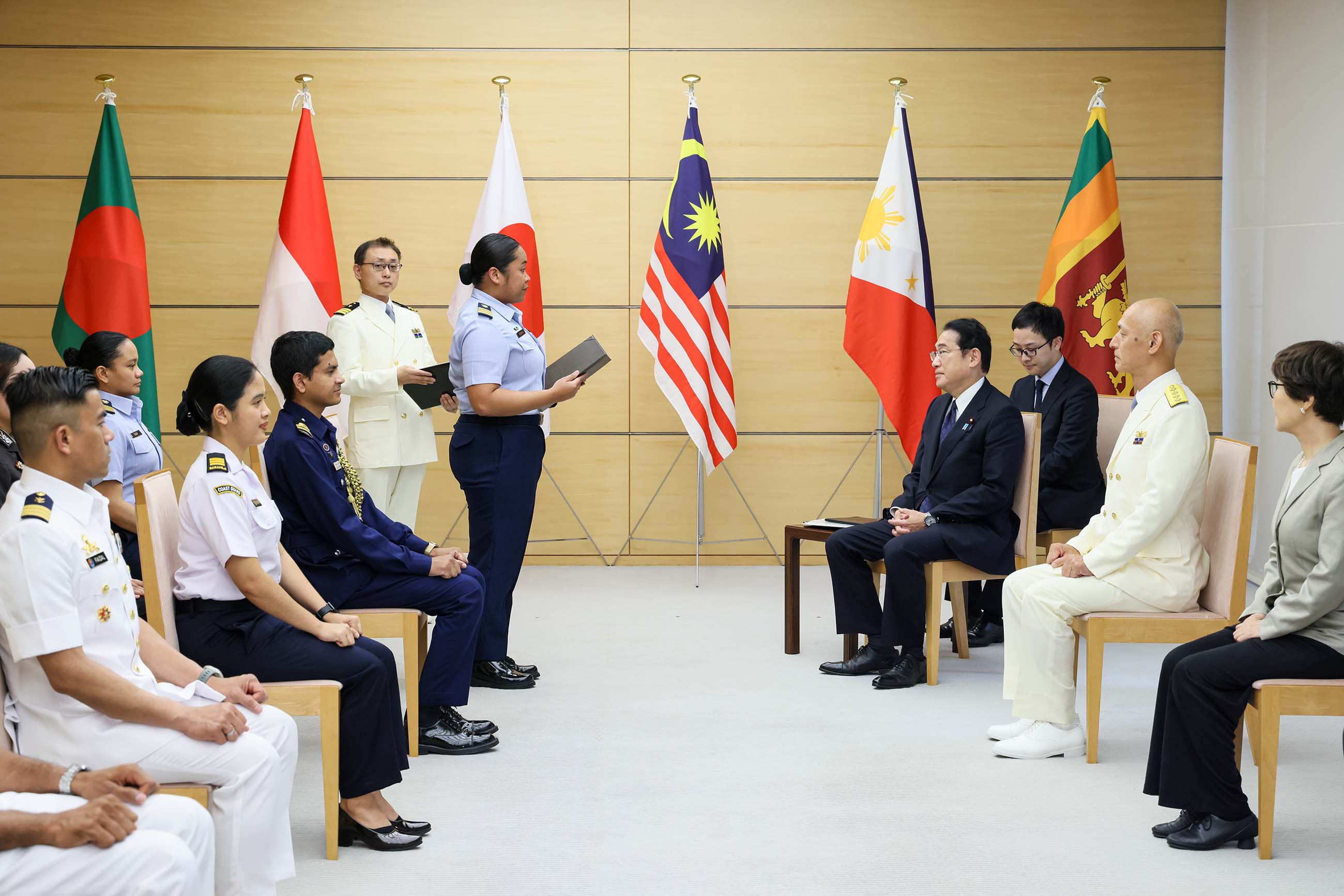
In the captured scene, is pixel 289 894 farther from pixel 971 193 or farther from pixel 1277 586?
pixel 971 193

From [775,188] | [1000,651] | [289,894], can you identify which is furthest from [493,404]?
[775,188]

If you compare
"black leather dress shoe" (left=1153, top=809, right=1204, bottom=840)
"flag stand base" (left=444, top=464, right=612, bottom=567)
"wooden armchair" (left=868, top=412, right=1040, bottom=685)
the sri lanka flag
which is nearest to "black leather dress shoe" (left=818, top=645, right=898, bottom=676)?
"wooden armchair" (left=868, top=412, right=1040, bottom=685)

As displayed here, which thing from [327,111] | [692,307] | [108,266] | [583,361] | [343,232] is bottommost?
[583,361]

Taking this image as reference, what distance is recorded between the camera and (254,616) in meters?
2.88

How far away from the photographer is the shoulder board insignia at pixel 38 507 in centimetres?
201

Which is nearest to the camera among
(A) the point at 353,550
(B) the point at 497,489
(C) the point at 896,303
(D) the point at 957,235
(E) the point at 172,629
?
(E) the point at 172,629

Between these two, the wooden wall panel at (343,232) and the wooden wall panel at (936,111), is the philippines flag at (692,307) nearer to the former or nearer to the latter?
the wooden wall panel at (936,111)

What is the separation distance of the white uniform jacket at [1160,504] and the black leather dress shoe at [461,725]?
190 cm

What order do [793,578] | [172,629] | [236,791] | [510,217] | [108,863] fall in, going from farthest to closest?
1. [510,217]
2. [793,578]
3. [172,629]
4. [236,791]
5. [108,863]

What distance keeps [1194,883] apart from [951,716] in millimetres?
1289

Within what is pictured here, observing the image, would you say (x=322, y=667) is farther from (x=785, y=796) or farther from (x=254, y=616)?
(x=785, y=796)

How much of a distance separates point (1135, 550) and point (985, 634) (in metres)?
1.50

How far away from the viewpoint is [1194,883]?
8.66ft

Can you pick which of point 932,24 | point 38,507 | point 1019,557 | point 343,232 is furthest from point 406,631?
point 932,24
